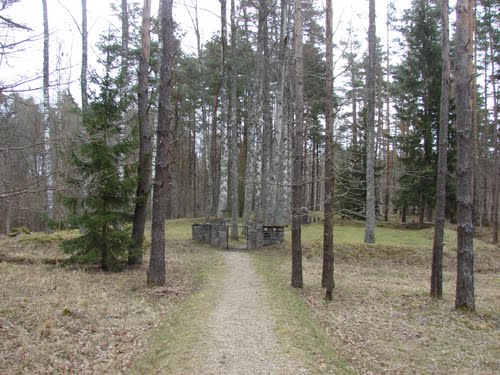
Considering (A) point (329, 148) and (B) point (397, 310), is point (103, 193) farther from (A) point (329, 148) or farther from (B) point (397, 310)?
(B) point (397, 310)

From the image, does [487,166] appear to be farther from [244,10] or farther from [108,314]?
[108,314]

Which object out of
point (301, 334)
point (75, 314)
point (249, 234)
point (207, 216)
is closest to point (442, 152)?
point (301, 334)

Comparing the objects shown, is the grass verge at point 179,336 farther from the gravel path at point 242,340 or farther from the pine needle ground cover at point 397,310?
the pine needle ground cover at point 397,310

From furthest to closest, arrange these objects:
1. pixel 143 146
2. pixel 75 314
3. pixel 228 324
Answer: pixel 143 146 → pixel 228 324 → pixel 75 314

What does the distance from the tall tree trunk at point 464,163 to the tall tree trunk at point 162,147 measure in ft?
22.1

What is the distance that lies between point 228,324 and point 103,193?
5.59 m

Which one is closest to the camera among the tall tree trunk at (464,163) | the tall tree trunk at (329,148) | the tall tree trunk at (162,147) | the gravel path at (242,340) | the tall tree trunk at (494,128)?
the gravel path at (242,340)

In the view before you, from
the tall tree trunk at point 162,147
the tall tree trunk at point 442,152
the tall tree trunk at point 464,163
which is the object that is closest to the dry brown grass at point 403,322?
the tall tree trunk at point 442,152

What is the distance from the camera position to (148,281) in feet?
29.3

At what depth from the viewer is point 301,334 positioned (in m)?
6.03

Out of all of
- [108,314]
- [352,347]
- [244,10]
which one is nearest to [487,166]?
[244,10]

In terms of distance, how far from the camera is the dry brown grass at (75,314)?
484 cm

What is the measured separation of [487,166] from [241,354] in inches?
1378

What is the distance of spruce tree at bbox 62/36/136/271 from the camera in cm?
970
